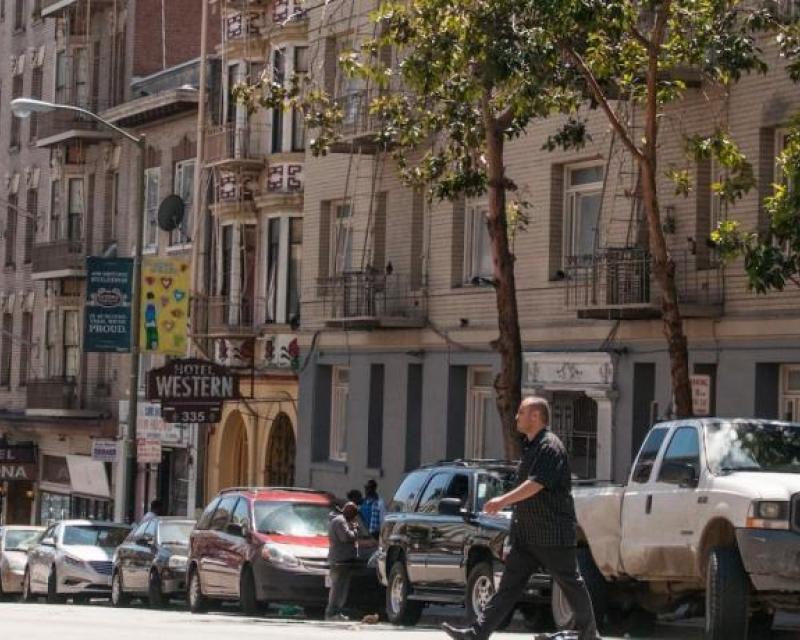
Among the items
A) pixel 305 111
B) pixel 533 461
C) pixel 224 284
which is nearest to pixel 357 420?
pixel 224 284

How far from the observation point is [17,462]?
194ft

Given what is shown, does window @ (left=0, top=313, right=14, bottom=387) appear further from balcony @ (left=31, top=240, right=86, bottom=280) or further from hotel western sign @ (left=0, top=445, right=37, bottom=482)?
balcony @ (left=31, top=240, right=86, bottom=280)

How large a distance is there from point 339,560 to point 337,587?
361 millimetres

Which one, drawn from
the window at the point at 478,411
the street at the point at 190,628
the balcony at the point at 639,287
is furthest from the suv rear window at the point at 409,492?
the window at the point at 478,411

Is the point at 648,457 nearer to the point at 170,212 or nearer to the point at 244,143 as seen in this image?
the point at 244,143

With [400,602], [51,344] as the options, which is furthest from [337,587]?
[51,344]

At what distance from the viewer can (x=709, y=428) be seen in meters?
17.6

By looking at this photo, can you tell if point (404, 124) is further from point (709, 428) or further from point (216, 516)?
point (709, 428)

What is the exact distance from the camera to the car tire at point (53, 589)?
1385 inches

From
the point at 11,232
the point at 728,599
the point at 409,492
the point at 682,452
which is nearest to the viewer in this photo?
the point at 728,599

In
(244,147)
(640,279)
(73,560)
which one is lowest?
(73,560)

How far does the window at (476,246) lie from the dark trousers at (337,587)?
10983mm

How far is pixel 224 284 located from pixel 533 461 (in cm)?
3157

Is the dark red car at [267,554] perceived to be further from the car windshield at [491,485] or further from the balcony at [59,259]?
the balcony at [59,259]
